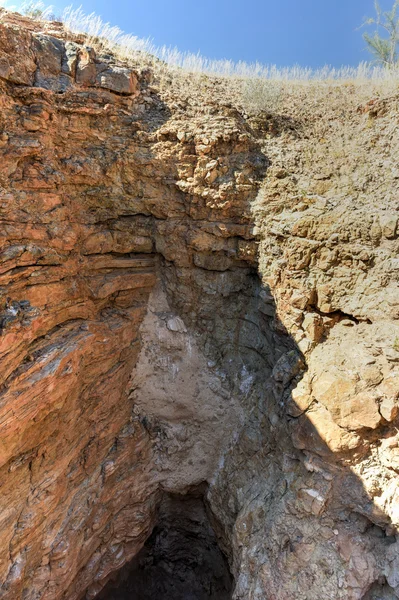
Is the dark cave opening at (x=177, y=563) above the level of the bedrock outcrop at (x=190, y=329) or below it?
below

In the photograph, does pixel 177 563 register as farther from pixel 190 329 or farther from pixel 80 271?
pixel 80 271

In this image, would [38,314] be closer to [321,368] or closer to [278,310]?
[278,310]

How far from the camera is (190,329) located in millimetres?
6035

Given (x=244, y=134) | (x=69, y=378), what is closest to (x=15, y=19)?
(x=244, y=134)

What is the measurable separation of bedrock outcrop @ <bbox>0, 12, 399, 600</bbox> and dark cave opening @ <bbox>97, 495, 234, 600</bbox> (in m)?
0.14

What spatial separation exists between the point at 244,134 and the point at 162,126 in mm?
1284

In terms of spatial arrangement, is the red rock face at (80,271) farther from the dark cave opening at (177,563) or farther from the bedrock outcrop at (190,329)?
the dark cave opening at (177,563)

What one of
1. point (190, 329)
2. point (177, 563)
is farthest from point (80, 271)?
point (177, 563)

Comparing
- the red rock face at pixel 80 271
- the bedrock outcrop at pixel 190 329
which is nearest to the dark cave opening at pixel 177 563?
the bedrock outcrop at pixel 190 329

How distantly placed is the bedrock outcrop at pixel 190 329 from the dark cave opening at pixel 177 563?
140 millimetres

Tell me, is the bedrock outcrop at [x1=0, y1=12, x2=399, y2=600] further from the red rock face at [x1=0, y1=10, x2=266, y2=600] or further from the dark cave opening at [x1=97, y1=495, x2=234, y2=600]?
the dark cave opening at [x1=97, y1=495, x2=234, y2=600]

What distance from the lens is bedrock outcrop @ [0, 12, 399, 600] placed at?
3.99 metres

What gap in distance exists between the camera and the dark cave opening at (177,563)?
646 cm

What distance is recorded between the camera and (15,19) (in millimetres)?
4973
